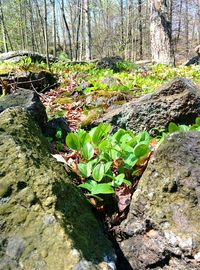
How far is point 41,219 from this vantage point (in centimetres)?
148

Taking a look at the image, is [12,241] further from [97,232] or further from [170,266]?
[170,266]

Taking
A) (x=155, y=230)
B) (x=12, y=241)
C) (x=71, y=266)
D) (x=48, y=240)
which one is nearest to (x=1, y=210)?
(x=12, y=241)

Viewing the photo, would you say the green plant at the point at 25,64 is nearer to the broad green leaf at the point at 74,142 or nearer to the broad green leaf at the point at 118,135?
the broad green leaf at the point at 118,135

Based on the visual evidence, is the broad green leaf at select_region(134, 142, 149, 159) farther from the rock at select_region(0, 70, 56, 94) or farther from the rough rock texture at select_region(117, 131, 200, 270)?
the rock at select_region(0, 70, 56, 94)

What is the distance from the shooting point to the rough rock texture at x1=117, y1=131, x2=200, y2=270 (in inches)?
63.1

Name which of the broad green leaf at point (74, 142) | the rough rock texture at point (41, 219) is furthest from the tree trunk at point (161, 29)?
the rough rock texture at point (41, 219)

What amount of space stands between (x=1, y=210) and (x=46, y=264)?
34 centimetres

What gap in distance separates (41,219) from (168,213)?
637 mm

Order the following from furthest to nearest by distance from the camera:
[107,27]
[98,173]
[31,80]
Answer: [107,27]
[31,80]
[98,173]

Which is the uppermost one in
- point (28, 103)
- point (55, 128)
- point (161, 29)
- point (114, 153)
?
point (161, 29)

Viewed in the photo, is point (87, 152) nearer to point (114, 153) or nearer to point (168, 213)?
point (114, 153)

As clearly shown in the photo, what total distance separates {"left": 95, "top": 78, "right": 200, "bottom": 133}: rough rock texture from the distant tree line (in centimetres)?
581

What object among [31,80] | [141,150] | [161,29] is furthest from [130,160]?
[161,29]

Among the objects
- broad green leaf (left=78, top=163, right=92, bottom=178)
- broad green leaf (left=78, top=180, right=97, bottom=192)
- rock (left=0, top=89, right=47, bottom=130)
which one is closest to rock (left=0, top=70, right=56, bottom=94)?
rock (left=0, top=89, right=47, bottom=130)
